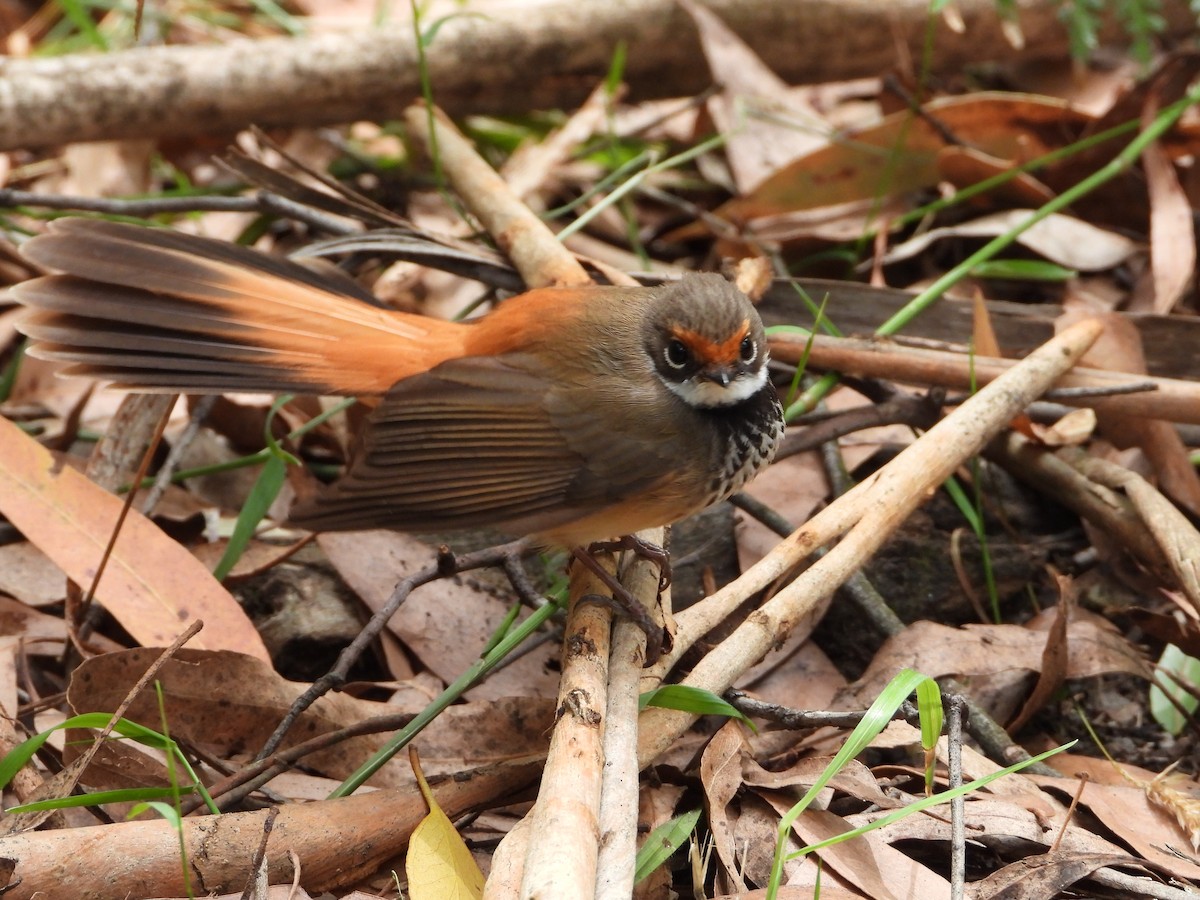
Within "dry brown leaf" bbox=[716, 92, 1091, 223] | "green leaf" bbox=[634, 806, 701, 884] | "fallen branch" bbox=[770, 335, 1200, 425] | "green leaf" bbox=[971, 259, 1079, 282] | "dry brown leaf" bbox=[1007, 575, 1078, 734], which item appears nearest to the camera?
"green leaf" bbox=[634, 806, 701, 884]

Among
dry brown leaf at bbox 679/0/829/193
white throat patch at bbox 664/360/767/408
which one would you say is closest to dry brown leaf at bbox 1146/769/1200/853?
white throat patch at bbox 664/360/767/408

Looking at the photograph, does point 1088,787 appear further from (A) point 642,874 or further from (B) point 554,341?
(B) point 554,341

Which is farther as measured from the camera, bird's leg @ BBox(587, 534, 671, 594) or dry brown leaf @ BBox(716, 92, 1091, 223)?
dry brown leaf @ BBox(716, 92, 1091, 223)

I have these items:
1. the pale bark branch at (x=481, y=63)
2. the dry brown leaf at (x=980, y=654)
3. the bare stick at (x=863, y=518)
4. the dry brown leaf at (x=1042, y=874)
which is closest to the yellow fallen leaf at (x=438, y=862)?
the bare stick at (x=863, y=518)

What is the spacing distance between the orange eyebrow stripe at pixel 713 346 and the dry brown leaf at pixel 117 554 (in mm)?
1359

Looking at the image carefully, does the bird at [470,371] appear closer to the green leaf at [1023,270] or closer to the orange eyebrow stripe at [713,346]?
the orange eyebrow stripe at [713,346]

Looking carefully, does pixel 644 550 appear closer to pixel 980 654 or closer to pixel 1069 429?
pixel 980 654

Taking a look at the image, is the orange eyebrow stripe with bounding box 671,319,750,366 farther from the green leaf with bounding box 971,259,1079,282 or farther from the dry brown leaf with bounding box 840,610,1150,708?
the green leaf with bounding box 971,259,1079,282

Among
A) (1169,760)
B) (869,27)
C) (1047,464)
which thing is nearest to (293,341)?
(1047,464)

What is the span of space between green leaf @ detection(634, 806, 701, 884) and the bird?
2.49 feet

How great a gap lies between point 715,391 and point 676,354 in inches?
5.8

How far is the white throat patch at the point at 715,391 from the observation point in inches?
133

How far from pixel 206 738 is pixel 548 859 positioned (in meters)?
1.31

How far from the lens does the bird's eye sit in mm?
3402
